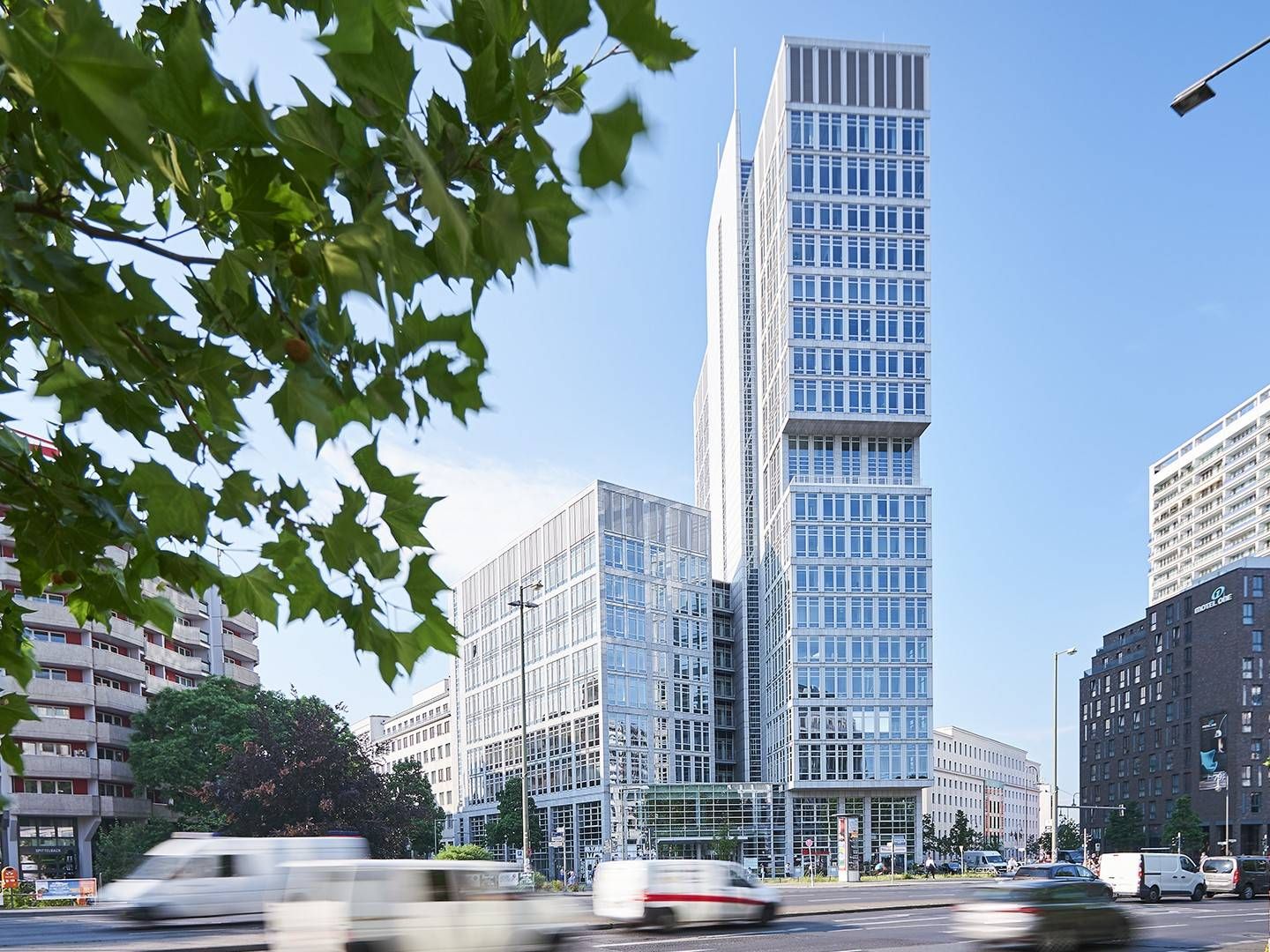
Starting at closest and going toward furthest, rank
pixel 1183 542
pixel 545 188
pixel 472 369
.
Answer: pixel 545 188
pixel 472 369
pixel 1183 542

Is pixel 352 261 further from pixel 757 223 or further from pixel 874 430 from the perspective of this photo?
pixel 757 223

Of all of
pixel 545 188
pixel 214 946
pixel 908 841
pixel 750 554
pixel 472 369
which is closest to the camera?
pixel 545 188

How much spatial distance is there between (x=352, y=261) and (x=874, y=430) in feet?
310

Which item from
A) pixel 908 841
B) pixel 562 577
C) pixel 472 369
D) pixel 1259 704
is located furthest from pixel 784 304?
pixel 472 369

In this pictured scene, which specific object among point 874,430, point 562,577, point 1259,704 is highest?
point 874,430

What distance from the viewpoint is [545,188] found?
2.18 m

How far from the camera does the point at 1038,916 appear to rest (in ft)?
69.4

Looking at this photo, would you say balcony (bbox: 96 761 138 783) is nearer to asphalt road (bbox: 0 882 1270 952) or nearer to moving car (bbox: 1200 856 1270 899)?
asphalt road (bbox: 0 882 1270 952)

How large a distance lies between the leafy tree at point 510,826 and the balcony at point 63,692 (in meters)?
28.4

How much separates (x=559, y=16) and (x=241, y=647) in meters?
99.6

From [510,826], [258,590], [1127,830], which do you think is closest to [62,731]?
[510,826]

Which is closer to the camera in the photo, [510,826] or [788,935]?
[788,935]

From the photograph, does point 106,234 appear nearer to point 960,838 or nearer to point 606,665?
point 606,665

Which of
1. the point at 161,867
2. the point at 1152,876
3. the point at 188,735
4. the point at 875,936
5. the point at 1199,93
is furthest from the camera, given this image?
the point at 188,735
